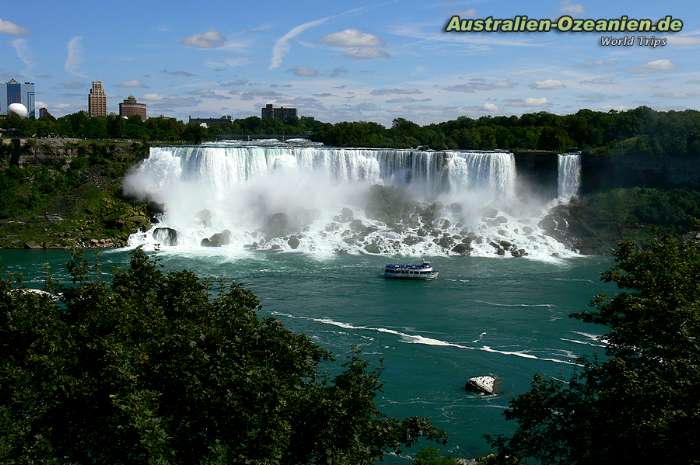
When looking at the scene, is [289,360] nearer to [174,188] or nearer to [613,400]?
[613,400]

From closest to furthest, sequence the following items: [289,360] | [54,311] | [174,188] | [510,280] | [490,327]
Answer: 1. [289,360]
2. [54,311]
3. [490,327]
4. [510,280]
5. [174,188]

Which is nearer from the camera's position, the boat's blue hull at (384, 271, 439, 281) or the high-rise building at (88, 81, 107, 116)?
the boat's blue hull at (384, 271, 439, 281)

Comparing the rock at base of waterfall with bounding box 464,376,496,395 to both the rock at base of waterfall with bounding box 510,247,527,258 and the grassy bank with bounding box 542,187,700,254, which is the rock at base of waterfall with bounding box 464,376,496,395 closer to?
the rock at base of waterfall with bounding box 510,247,527,258

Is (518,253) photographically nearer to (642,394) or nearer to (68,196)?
(68,196)

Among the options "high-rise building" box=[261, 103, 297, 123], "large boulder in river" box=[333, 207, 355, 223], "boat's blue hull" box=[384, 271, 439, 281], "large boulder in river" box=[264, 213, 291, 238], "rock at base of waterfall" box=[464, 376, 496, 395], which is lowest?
"rock at base of waterfall" box=[464, 376, 496, 395]

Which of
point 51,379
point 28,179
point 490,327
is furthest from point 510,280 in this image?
point 28,179

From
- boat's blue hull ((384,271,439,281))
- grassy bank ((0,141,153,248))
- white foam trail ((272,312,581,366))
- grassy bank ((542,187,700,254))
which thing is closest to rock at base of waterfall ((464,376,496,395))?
white foam trail ((272,312,581,366))
